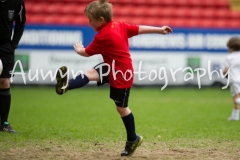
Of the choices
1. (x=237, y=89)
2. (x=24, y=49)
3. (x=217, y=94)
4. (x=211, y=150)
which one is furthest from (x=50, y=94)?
(x=211, y=150)

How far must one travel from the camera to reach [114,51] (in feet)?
17.3

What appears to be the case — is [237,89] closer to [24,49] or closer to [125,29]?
[125,29]

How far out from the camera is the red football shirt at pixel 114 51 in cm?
521

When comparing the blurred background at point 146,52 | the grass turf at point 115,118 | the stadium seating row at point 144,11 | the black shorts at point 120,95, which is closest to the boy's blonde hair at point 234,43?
the grass turf at point 115,118

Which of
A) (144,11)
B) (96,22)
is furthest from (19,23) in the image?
(144,11)

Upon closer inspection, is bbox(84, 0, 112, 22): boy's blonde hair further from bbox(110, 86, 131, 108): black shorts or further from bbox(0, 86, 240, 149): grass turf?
bbox(0, 86, 240, 149): grass turf

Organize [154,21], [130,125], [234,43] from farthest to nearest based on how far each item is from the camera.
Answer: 1. [154,21]
2. [234,43]
3. [130,125]

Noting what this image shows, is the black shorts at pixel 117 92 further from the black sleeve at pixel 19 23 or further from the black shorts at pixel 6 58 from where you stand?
the black sleeve at pixel 19 23

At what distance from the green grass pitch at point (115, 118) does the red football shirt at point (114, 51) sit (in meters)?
1.20

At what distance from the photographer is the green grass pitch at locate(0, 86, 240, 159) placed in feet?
21.3

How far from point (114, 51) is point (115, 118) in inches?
161

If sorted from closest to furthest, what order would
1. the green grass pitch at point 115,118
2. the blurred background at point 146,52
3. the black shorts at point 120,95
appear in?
the black shorts at point 120,95
the green grass pitch at point 115,118
the blurred background at point 146,52

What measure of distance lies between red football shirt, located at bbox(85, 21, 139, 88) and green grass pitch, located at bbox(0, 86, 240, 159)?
120 cm

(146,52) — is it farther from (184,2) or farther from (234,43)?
(234,43)
